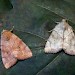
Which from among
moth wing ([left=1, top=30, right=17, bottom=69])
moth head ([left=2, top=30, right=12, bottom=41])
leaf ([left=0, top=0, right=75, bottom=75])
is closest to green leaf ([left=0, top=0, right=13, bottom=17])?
leaf ([left=0, top=0, right=75, bottom=75])

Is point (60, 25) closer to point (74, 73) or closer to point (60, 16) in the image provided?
point (60, 16)

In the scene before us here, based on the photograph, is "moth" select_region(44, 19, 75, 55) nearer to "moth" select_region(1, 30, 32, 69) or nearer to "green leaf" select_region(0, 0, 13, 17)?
"moth" select_region(1, 30, 32, 69)

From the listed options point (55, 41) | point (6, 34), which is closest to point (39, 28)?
point (55, 41)

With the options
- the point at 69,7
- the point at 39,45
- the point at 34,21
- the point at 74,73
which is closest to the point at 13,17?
the point at 34,21

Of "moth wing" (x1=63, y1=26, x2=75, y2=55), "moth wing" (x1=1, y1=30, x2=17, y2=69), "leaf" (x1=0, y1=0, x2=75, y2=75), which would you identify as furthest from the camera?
"moth wing" (x1=63, y1=26, x2=75, y2=55)

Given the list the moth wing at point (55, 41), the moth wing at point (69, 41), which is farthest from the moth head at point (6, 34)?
the moth wing at point (69, 41)
